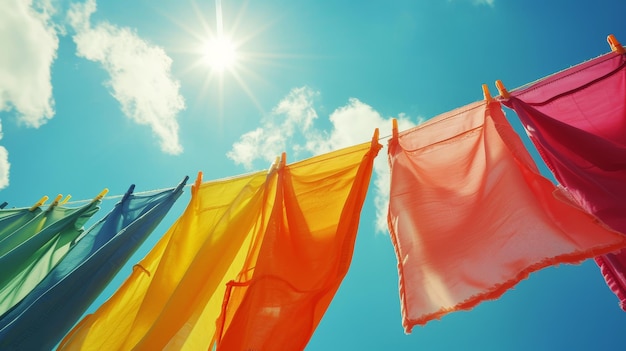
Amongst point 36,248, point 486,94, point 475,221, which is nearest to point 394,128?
point 486,94

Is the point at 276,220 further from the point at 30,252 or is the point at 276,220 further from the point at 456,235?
the point at 30,252

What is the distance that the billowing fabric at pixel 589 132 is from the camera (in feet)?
6.01

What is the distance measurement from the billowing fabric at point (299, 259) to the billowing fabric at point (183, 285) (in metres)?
0.20

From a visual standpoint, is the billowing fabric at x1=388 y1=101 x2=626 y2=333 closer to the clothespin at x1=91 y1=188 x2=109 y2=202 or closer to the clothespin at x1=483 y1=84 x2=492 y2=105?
the clothespin at x1=483 y1=84 x2=492 y2=105

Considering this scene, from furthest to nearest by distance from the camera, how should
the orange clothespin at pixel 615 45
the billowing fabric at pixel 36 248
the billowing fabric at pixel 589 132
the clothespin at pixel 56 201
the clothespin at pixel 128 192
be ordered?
the clothespin at pixel 56 201, the clothespin at pixel 128 192, the billowing fabric at pixel 36 248, the orange clothespin at pixel 615 45, the billowing fabric at pixel 589 132

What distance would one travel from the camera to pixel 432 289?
1801 mm

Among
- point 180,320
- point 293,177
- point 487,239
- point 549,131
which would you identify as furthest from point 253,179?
point 549,131

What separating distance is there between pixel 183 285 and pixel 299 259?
0.58 metres

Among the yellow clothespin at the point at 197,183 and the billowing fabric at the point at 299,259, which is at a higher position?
the yellow clothespin at the point at 197,183

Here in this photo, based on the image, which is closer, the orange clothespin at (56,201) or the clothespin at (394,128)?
the clothespin at (394,128)

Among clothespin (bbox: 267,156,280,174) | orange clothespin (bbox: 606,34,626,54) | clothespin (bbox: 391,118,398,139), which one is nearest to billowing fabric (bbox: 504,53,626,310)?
orange clothespin (bbox: 606,34,626,54)

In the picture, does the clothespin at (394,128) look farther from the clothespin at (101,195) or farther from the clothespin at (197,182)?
the clothespin at (101,195)

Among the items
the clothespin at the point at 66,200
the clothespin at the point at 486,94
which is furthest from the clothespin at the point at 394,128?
the clothespin at the point at 66,200

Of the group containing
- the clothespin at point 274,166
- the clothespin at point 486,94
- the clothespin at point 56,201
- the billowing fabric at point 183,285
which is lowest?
the billowing fabric at point 183,285
